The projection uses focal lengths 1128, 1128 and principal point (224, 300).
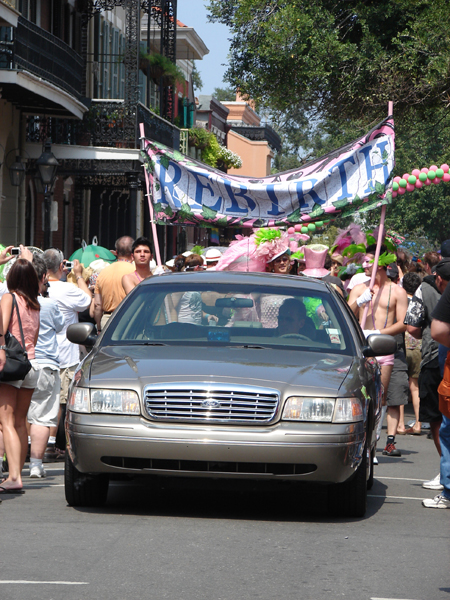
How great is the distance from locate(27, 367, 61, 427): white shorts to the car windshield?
145 centimetres

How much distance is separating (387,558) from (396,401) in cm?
521

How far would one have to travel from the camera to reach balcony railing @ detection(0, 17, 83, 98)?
1841 cm

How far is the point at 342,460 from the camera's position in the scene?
655cm

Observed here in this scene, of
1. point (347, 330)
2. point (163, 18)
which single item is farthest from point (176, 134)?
point (347, 330)

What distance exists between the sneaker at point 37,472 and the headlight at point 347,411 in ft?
10.3

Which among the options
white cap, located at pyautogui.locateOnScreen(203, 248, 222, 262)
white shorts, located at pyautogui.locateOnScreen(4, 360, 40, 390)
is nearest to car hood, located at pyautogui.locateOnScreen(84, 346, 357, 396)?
white shorts, located at pyautogui.locateOnScreen(4, 360, 40, 390)

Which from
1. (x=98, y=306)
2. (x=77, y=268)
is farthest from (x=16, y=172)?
(x=98, y=306)

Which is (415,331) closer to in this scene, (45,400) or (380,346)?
(380,346)

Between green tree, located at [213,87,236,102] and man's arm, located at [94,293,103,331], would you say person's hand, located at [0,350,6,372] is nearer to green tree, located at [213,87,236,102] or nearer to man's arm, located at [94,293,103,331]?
man's arm, located at [94,293,103,331]

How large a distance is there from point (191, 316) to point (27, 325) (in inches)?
48.5

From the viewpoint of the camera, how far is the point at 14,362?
7688 mm

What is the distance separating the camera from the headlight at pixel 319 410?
6.50m

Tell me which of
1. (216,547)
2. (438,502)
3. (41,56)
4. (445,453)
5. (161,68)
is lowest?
(438,502)

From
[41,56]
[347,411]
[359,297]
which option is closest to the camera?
[347,411]
